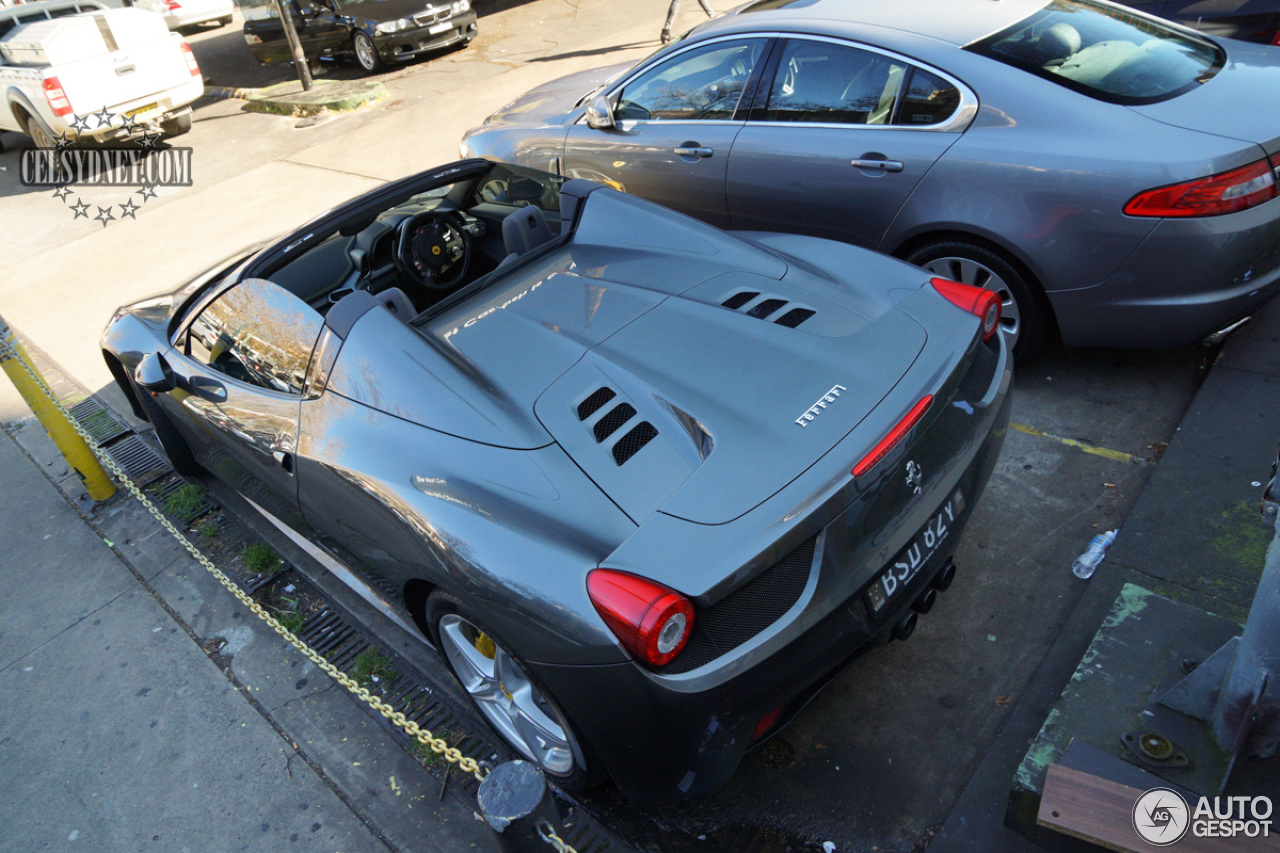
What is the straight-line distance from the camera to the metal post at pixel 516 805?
1.67m

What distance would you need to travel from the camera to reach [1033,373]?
4.12 metres

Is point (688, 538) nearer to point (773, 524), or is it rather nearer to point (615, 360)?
point (773, 524)

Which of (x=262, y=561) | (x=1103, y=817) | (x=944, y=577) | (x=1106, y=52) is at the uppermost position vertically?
(x=1106, y=52)

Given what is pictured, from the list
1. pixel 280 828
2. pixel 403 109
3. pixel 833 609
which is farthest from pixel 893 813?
pixel 403 109

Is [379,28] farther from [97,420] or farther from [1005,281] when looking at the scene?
[1005,281]

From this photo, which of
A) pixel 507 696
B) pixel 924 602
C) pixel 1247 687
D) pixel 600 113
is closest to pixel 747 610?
pixel 924 602

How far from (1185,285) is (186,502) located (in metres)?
4.76

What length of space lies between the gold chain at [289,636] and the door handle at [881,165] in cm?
307

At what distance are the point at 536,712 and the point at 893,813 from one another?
1.09m

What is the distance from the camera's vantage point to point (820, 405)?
228 centimetres

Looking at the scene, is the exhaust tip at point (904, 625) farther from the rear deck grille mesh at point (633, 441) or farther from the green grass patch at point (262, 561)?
the green grass patch at point (262, 561)

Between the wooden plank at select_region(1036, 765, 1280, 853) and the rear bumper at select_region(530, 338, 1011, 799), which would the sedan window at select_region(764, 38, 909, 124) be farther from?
the wooden plank at select_region(1036, 765, 1280, 853)

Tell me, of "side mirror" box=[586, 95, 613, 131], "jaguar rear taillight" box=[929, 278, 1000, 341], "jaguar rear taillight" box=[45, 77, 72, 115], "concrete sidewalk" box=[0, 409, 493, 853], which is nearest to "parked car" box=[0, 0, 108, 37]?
"jaguar rear taillight" box=[45, 77, 72, 115]

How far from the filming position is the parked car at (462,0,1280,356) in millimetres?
3271
